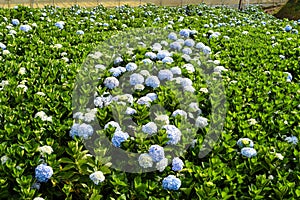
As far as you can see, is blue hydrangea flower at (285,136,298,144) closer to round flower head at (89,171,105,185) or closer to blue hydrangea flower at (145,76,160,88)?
blue hydrangea flower at (145,76,160,88)

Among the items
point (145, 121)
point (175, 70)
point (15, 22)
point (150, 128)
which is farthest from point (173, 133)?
point (15, 22)

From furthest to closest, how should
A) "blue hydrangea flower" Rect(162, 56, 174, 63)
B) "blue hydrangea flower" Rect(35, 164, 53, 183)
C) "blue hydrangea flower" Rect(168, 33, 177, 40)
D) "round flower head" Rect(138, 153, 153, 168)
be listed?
"blue hydrangea flower" Rect(168, 33, 177, 40) < "blue hydrangea flower" Rect(162, 56, 174, 63) < "round flower head" Rect(138, 153, 153, 168) < "blue hydrangea flower" Rect(35, 164, 53, 183)

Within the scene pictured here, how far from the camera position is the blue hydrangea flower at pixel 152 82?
299 centimetres

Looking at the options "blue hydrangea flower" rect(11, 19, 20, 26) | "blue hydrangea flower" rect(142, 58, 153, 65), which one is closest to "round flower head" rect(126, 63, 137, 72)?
"blue hydrangea flower" rect(142, 58, 153, 65)

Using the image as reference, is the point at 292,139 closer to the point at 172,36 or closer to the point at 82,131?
the point at 82,131

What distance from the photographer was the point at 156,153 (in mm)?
2164

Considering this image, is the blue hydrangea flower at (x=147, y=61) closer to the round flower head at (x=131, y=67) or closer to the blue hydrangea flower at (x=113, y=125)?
the round flower head at (x=131, y=67)

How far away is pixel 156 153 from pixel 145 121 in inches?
14.3

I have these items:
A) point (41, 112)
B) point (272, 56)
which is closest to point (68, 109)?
point (41, 112)

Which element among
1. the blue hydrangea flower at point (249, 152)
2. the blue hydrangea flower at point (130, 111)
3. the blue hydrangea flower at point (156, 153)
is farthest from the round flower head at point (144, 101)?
the blue hydrangea flower at point (249, 152)

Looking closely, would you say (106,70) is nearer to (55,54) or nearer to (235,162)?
(55,54)

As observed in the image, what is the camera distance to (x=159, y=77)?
316 centimetres

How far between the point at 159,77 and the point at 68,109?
0.78m

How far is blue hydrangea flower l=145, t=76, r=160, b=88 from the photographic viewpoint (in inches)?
118
